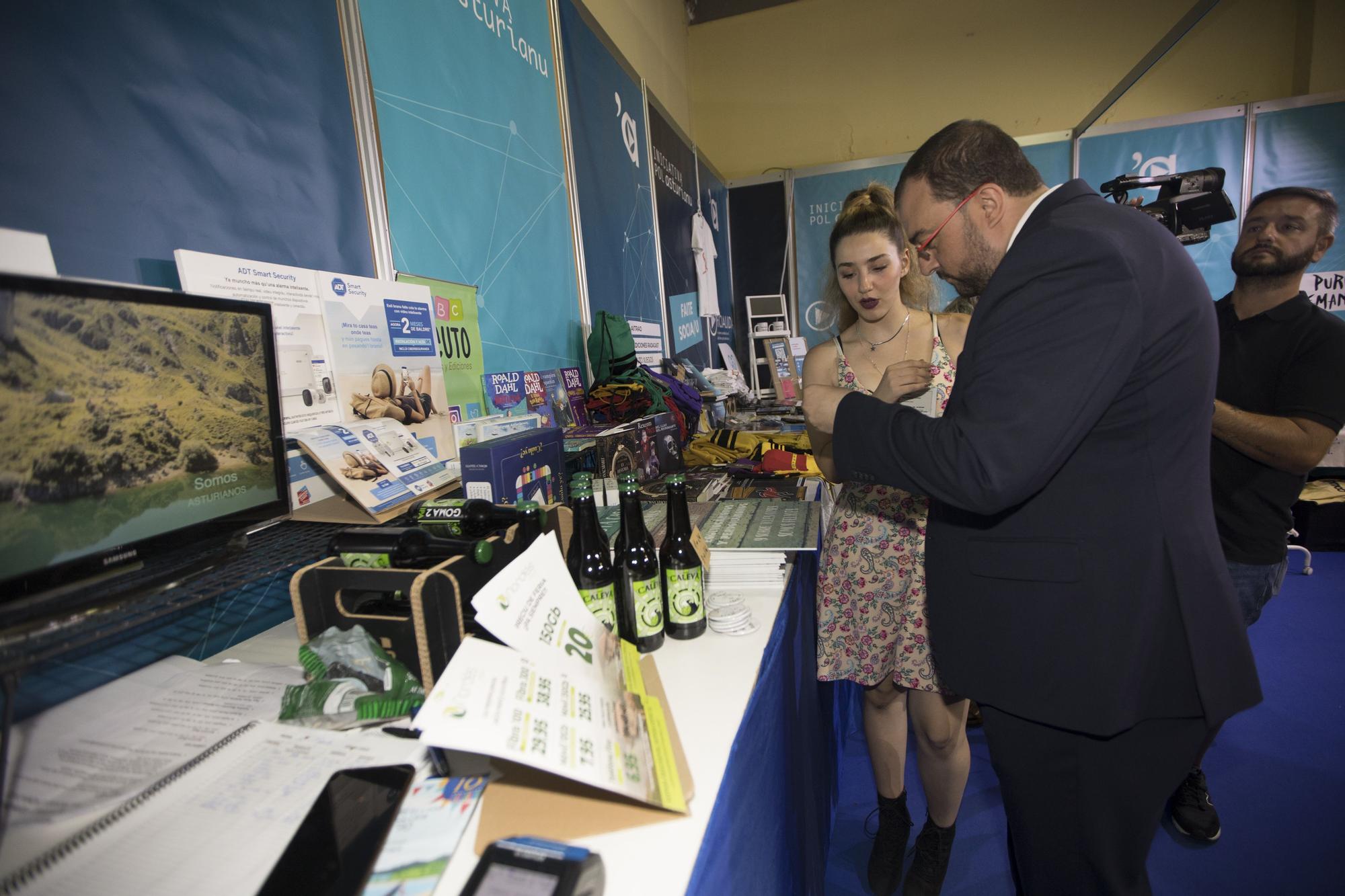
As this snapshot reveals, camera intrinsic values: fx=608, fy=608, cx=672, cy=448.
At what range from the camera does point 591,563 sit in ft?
3.40

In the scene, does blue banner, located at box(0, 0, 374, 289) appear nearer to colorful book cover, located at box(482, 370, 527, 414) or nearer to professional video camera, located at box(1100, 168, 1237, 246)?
colorful book cover, located at box(482, 370, 527, 414)

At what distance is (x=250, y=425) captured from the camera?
3.21 ft

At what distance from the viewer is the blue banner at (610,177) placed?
279cm

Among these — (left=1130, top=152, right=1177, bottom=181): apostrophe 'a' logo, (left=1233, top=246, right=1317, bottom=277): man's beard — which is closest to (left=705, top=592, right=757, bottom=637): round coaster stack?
(left=1233, top=246, right=1317, bottom=277): man's beard

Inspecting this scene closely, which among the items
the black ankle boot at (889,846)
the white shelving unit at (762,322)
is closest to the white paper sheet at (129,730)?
the black ankle boot at (889,846)

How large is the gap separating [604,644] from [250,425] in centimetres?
67

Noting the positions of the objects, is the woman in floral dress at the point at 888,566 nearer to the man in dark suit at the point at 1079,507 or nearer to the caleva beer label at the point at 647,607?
the man in dark suit at the point at 1079,507

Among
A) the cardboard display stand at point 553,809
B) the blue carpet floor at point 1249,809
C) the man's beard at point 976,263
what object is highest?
the man's beard at point 976,263

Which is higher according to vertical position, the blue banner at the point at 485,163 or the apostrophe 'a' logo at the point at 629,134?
the apostrophe 'a' logo at the point at 629,134

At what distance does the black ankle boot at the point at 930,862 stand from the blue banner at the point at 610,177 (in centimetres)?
235

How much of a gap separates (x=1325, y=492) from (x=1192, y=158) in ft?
9.72

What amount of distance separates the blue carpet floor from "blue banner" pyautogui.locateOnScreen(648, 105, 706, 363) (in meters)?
2.84

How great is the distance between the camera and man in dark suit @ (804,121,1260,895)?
887 millimetres

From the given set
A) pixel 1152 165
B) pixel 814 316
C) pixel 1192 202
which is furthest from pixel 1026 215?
pixel 1152 165
